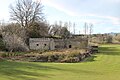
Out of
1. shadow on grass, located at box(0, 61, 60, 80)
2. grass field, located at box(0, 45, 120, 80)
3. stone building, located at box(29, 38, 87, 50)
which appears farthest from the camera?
stone building, located at box(29, 38, 87, 50)

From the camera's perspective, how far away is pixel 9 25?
199 ft

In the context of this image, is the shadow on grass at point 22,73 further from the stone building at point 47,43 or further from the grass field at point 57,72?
the stone building at point 47,43

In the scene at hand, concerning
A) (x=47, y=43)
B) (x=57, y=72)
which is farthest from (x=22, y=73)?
(x=47, y=43)

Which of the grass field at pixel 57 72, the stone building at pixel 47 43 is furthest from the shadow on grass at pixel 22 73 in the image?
the stone building at pixel 47 43

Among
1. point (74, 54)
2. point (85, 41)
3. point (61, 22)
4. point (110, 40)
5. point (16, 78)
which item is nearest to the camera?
point (16, 78)

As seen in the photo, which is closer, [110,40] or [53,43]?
[53,43]

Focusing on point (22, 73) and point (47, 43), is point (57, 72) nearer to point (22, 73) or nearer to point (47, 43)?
point (22, 73)

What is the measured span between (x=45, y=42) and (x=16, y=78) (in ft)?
130

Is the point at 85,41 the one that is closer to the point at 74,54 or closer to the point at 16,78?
the point at 74,54

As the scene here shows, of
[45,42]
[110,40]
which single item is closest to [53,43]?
[45,42]

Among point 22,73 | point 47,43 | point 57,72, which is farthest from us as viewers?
point 47,43

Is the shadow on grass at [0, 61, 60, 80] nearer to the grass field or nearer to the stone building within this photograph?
the grass field

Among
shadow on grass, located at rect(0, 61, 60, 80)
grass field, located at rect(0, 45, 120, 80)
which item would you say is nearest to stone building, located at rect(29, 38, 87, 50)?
grass field, located at rect(0, 45, 120, 80)

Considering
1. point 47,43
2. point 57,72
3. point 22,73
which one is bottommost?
point 57,72
